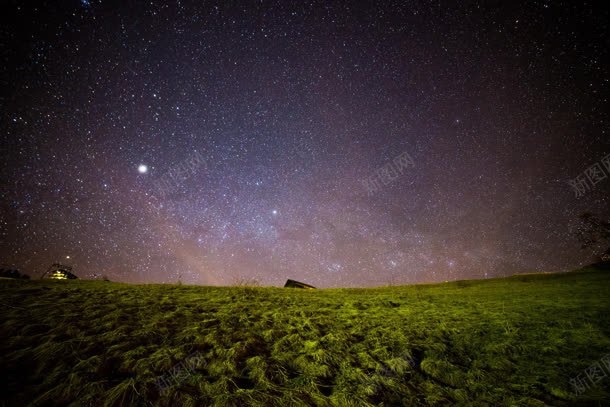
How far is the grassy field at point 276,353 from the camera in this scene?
11.3ft

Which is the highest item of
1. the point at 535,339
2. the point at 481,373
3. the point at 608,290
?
the point at 608,290

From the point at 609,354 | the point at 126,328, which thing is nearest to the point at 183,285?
the point at 126,328

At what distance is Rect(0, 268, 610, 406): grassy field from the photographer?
11.3 ft

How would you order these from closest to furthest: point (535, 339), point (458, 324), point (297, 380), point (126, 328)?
point (297, 380) → point (126, 328) → point (535, 339) → point (458, 324)

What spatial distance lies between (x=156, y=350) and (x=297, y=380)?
236 centimetres

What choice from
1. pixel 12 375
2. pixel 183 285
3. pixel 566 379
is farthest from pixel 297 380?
pixel 183 285

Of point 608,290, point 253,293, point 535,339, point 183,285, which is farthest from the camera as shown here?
point 608,290

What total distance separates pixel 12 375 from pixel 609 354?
981 cm

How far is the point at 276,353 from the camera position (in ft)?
14.8

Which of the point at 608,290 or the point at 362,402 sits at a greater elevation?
the point at 608,290

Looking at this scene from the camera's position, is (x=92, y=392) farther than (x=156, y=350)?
No

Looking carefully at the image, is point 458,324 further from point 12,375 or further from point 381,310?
point 12,375

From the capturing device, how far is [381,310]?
7.65m

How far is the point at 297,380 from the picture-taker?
3.83 m
